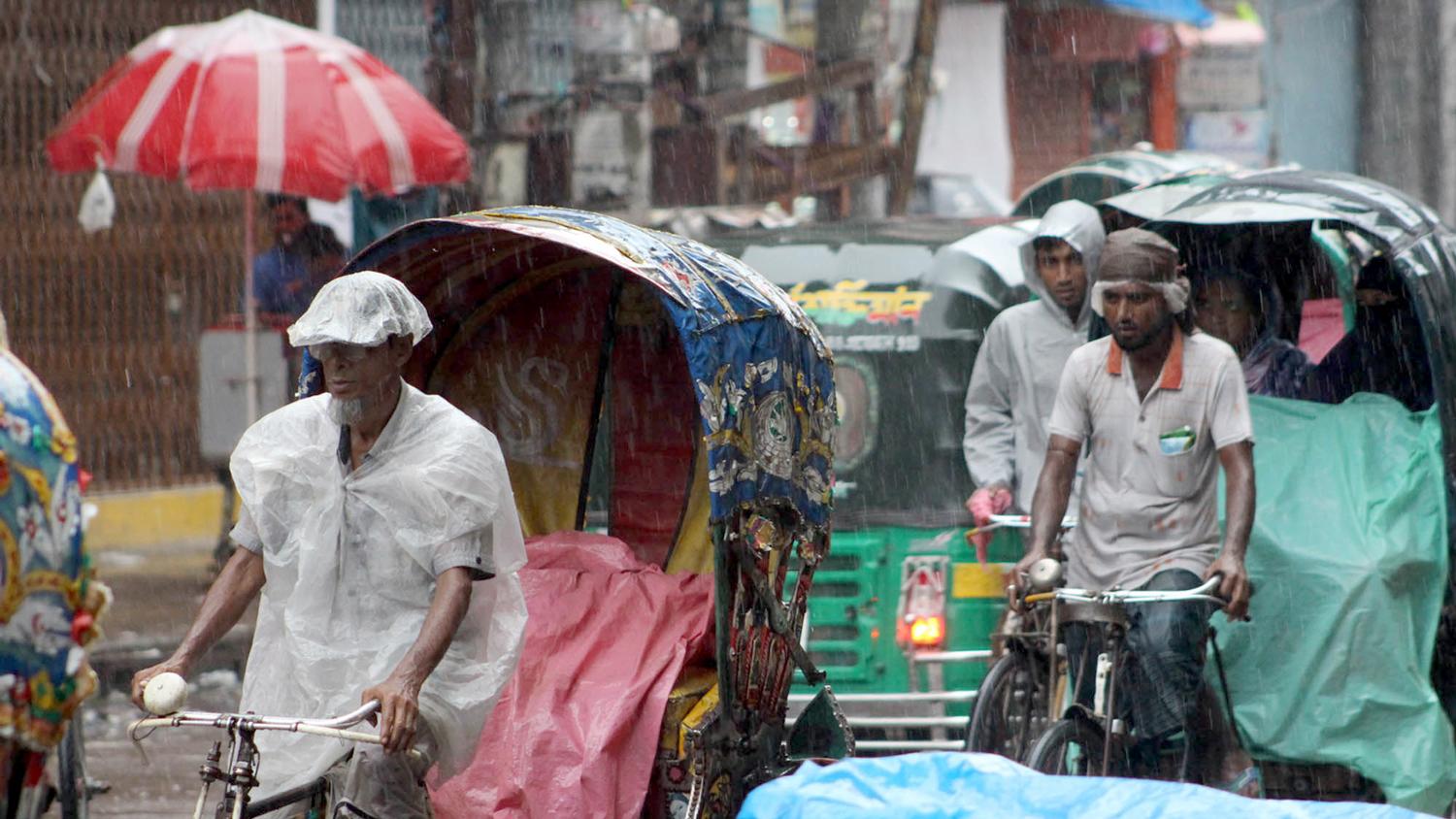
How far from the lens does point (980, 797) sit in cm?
372

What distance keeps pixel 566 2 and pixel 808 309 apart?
5.26 m

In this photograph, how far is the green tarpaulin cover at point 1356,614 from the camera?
6.45 m

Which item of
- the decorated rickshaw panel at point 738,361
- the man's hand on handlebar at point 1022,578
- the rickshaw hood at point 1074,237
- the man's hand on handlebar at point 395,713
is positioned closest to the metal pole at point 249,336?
the rickshaw hood at point 1074,237

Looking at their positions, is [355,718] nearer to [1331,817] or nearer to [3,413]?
[3,413]

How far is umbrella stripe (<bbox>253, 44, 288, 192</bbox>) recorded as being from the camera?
9.53m

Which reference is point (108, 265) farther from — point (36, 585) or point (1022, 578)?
point (36, 585)

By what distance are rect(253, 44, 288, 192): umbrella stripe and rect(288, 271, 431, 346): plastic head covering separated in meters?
5.31

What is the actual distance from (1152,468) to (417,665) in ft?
9.17

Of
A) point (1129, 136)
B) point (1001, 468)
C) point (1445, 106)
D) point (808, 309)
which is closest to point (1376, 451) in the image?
point (1001, 468)

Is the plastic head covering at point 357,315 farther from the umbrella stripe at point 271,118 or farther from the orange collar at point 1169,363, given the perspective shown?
the umbrella stripe at point 271,118

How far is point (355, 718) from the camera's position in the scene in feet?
13.0

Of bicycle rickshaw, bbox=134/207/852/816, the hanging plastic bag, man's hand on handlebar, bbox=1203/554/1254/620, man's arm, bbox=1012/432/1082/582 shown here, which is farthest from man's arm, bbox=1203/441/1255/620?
the hanging plastic bag

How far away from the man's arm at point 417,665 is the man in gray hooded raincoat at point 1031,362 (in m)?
3.32

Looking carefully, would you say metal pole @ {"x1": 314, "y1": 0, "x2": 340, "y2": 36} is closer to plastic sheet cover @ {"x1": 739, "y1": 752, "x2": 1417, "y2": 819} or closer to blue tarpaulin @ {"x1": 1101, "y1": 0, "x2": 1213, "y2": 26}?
blue tarpaulin @ {"x1": 1101, "y1": 0, "x2": 1213, "y2": 26}
